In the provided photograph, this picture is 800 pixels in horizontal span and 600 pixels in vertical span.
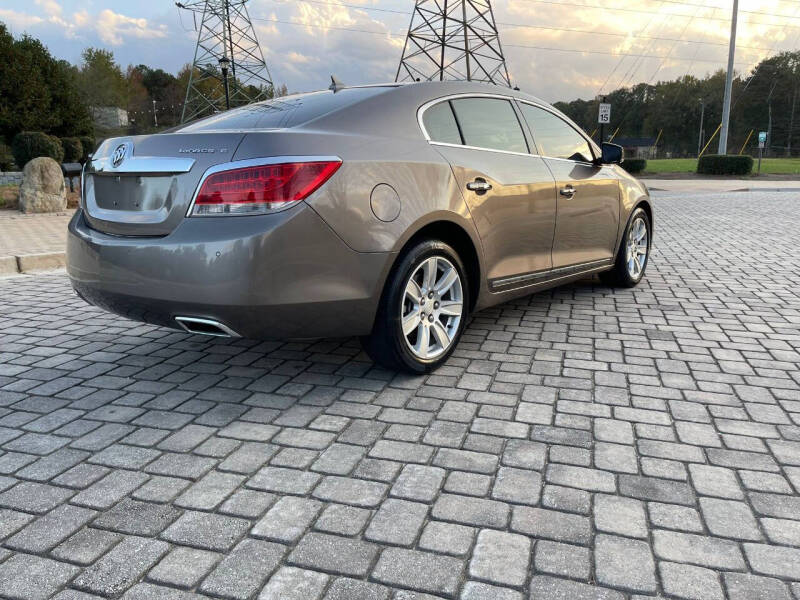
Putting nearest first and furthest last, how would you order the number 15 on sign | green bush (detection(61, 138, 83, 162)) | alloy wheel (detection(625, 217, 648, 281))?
1. alloy wheel (detection(625, 217, 648, 281))
2. the number 15 on sign
3. green bush (detection(61, 138, 83, 162))

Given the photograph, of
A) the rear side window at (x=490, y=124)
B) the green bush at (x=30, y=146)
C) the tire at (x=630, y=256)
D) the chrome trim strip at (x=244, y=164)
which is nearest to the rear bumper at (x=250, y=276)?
the chrome trim strip at (x=244, y=164)

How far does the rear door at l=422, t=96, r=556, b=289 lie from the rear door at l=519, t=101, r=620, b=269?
0.59ft

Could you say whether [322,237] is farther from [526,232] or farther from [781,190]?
[781,190]

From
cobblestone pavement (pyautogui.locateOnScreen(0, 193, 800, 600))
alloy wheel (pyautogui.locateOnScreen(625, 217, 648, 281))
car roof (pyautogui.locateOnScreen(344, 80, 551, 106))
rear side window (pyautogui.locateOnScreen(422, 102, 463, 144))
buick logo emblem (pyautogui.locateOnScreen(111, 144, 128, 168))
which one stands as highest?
car roof (pyautogui.locateOnScreen(344, 80, 551, 106))

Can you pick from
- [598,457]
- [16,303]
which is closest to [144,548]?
[598,457]

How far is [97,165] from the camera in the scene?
378 cm

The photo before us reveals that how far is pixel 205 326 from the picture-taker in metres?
3.35

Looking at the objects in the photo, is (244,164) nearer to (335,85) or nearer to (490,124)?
(335,85)

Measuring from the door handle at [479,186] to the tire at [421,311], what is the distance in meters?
0.40

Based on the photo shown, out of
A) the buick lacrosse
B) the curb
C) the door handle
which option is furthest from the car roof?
the curb

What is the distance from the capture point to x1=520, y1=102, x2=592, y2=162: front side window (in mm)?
5031

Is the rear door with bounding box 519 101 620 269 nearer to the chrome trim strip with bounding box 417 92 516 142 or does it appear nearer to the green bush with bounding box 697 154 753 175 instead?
the chrome trim strip with bounding box 417 92 516 142

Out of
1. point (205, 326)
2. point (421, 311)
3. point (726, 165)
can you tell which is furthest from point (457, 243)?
point (726, 165)

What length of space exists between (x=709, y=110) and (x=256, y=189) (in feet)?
360
